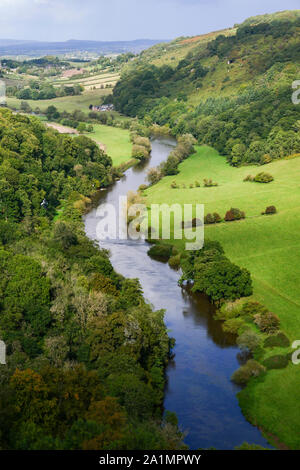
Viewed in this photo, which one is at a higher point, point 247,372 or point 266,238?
point 266,238

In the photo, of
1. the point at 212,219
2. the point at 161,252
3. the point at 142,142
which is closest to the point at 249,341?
the point at 161,252

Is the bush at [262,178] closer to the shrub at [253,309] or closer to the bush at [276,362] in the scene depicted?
the shrub at [253,309]

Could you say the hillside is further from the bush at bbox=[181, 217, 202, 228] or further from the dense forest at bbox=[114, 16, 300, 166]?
the bush at bbox=[181, 217, 202, 228]

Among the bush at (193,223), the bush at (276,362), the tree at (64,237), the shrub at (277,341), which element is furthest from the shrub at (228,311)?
the bush at (193,223)

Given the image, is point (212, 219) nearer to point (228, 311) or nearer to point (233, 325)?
point (228, 311)

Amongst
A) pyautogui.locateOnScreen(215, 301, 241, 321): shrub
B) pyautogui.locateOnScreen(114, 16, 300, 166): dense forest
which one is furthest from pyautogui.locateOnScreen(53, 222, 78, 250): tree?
pyautogui.locateOnScreen(114, 16, 300, 166): dense forest

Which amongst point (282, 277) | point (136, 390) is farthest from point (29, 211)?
point (136, 390)
